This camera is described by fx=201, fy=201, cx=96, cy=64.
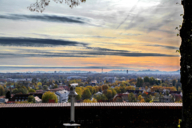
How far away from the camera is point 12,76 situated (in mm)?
43312

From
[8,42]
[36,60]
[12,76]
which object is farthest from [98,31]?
[12,76]

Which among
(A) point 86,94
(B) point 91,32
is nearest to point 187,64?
(B) point 91,32
